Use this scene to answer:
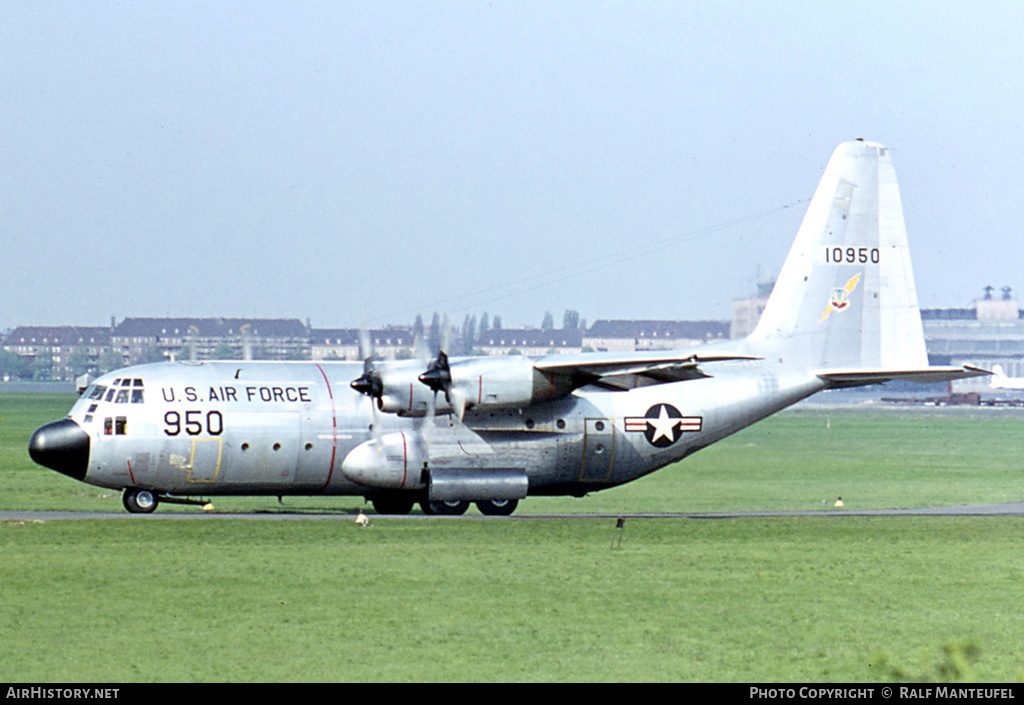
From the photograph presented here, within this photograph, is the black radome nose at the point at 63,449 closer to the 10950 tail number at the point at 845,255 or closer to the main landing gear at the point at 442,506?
the main landing gear at the point at 442,506

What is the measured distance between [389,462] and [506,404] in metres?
3.49

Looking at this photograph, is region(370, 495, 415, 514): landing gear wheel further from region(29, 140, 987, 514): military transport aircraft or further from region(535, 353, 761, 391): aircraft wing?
region(535, 353, 761, 391): aircraft wing

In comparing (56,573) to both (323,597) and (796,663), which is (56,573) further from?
(796,663)

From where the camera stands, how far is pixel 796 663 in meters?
15.8

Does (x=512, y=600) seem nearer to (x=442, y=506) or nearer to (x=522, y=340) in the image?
(x=442, y=506)

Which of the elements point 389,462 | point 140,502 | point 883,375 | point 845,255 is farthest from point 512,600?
point 845,255

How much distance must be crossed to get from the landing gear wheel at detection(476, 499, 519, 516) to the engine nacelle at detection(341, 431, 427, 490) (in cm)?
199

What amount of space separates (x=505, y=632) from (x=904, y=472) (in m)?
38.4

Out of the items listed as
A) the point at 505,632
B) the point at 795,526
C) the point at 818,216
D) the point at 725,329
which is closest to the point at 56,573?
the point at 505,632

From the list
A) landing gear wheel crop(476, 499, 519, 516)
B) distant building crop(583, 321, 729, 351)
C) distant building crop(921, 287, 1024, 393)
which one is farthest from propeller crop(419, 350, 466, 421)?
distant building crop(921, 287, 1024, 393)

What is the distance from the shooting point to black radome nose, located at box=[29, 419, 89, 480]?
1232 inches

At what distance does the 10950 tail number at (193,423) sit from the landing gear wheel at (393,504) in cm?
499

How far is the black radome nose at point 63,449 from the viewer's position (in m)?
31.3

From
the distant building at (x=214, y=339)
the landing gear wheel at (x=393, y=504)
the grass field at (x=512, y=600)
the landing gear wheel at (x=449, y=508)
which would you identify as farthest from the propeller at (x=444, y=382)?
the distant building at (x=214, y=339)
